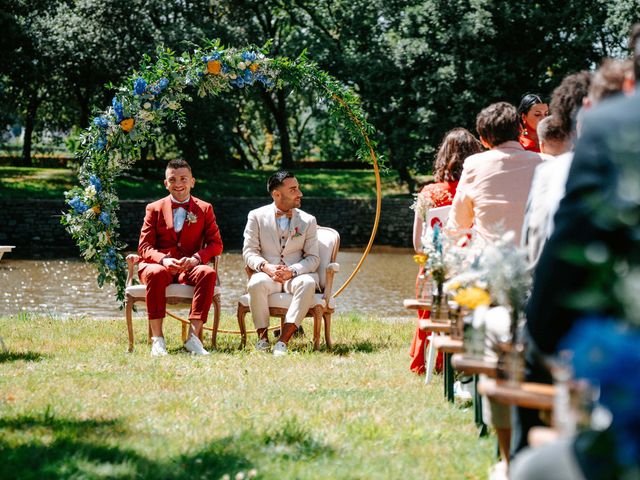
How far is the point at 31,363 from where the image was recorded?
6906mm

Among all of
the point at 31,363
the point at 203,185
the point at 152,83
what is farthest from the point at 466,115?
the point at 31,363

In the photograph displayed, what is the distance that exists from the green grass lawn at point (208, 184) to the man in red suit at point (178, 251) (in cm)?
1805

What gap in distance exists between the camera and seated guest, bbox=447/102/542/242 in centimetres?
516

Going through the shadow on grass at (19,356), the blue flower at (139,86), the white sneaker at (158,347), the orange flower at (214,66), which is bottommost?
the white sneaker at (158,347)

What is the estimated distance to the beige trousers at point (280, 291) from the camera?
25.8ft

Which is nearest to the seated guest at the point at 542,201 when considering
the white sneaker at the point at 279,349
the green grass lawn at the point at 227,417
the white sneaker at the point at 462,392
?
the green grass lawn at the point at 227,417

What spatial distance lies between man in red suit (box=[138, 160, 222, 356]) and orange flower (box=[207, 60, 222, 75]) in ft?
4.86

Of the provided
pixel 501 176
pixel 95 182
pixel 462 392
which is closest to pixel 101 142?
pixel 95 182

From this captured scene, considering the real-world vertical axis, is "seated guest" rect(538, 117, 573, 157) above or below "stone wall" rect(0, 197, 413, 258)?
above

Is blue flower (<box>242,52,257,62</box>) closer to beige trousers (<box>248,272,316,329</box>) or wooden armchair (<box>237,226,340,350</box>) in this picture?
wooden armchair (<box>237,226,340,350</box>)

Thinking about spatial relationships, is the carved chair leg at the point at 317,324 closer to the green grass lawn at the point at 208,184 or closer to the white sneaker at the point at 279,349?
the white sneaker at the point at 279,349

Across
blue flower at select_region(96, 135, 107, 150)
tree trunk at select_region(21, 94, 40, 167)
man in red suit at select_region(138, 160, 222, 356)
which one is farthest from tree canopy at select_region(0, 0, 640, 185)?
man in red suit at select_region(138, 160, 222, 356)

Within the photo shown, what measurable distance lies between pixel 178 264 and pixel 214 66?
2422 mm

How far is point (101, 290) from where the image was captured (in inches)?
603
